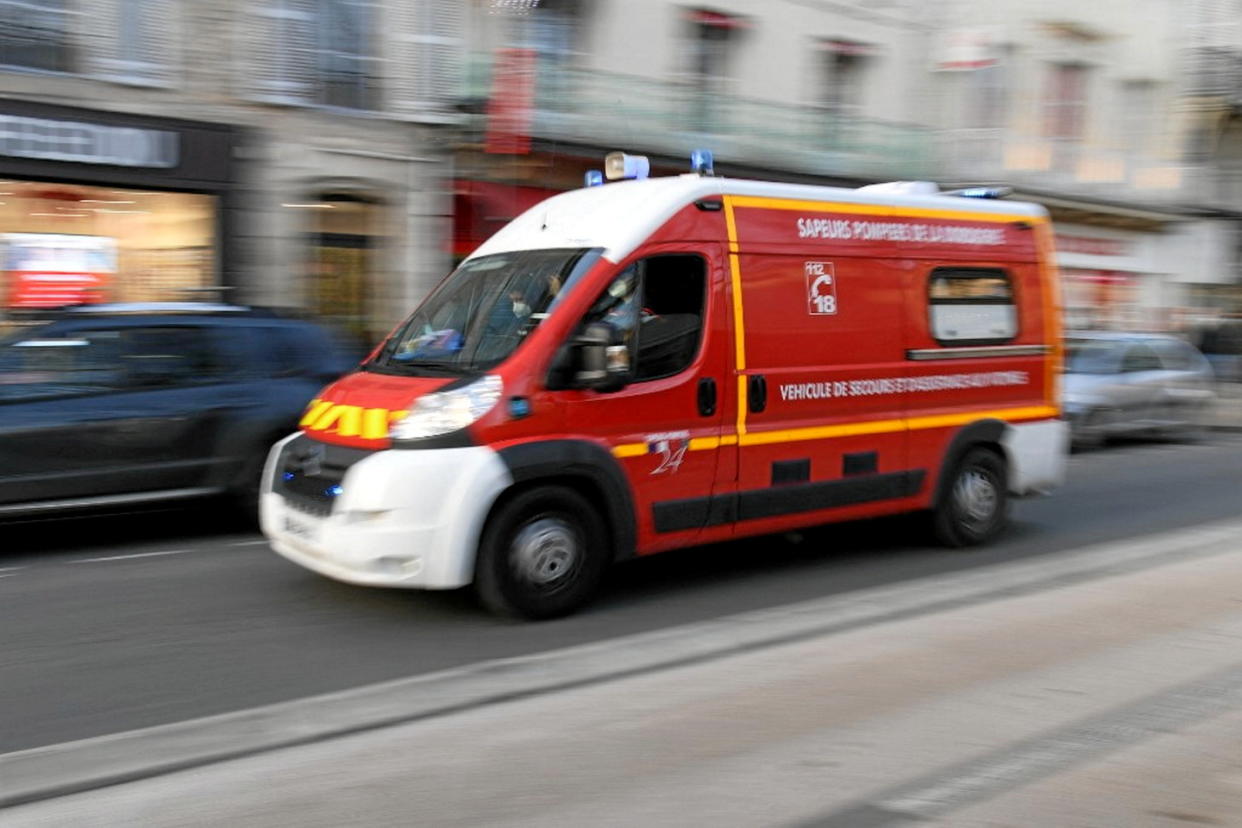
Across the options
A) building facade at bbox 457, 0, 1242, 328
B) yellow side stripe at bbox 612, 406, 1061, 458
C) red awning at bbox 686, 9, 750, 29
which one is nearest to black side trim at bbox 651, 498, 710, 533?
yellow side stripe at bbox 612, 406, 1061, 458

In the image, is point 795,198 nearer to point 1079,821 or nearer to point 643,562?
point 643,562

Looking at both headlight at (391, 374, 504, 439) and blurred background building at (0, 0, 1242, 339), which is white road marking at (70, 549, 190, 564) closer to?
headlight at (391, 374, 504, 439)

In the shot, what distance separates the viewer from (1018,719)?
482cm

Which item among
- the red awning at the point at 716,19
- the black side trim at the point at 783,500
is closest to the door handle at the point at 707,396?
the black side trim at the point at 783,500

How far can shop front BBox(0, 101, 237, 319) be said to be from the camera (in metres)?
14.1

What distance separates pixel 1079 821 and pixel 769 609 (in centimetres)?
290

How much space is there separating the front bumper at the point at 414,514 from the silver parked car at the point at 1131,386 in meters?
10.7

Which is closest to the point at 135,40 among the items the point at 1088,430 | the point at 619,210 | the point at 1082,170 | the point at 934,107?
the point at 619,210

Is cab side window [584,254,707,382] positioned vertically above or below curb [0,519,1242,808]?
above

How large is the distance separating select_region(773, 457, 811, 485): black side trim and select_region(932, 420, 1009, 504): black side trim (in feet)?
4.37

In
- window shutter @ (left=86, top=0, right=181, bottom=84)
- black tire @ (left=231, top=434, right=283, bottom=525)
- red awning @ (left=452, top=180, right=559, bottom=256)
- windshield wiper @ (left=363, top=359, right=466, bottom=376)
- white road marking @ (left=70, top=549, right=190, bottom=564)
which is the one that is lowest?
white road marking @ (left=70, top=549, right=190, bottom=564)

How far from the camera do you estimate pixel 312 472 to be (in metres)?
6.30

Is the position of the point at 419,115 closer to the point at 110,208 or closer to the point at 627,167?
the point at 110,208

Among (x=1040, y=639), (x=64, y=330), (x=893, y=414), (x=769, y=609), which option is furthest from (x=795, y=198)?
(x=64, y=330)
